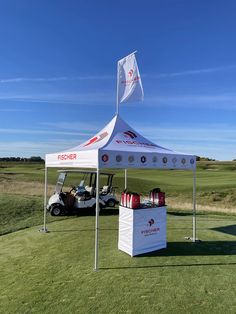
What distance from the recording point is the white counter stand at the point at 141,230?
26.0 feet

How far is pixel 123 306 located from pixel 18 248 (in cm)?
447

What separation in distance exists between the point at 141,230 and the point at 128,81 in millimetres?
4490

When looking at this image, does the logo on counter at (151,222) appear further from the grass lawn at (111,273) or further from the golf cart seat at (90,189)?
the golf cart seat at (90,189)

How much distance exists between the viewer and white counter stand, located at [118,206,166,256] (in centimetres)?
794

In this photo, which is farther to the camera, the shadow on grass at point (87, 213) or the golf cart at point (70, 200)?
the shadow on grass at point (87, 213)

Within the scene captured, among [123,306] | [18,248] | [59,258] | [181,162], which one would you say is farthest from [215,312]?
[18,248]

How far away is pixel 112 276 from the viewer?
261 inches

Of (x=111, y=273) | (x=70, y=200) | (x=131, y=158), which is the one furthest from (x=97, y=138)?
(x=70, y=200)

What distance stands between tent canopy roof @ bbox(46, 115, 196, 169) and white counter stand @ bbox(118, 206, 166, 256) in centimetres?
112

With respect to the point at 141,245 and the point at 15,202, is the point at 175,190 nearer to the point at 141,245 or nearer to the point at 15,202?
the point at 15,202

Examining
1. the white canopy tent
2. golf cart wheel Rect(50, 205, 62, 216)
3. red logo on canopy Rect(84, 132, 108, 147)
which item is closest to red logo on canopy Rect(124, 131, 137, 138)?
the white canopy tent

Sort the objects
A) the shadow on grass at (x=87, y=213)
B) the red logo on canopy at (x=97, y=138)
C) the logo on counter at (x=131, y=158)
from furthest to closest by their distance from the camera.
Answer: the shadow on grass at (x=87, y=213)
the red logo on canopy at (x=97, y=138)
the logo on counter at (x=131, y=158)

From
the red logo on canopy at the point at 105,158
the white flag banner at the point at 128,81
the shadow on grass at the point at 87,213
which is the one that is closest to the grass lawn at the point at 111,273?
the red logo on canopy at the point at 105,158

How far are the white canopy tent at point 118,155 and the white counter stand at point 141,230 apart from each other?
0.93 m
